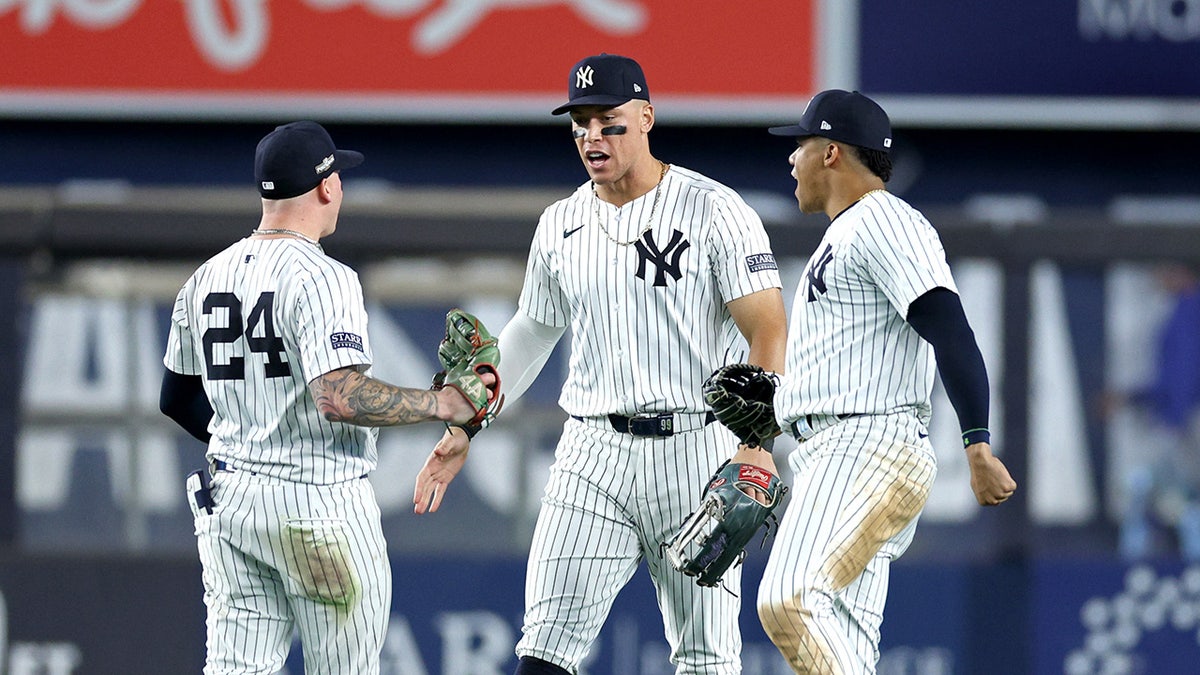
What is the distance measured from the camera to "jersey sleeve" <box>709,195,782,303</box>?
14.1 ft

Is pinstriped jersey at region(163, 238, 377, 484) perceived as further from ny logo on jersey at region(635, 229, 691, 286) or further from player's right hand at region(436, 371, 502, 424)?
ny logo on jersey at region(635, 229, 691, 286)

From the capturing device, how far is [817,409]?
13.6 ft

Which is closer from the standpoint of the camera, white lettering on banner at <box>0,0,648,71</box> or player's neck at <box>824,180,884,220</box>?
player's neck at <box>824,180,884,220</box>

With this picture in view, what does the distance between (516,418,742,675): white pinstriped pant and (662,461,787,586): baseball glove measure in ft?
0.41

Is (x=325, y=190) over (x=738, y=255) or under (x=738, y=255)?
over

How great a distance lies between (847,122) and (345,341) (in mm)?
1370

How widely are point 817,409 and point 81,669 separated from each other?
3.62 meters

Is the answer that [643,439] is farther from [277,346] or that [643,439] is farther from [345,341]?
[277,346]

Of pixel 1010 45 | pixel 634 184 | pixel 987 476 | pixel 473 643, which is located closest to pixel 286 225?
pixel 634 184

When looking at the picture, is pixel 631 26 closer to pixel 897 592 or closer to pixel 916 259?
pixel 897 592

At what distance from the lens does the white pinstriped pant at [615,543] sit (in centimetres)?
430

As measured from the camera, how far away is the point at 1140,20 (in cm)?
984

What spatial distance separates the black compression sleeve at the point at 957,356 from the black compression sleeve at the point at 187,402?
6.05 feet

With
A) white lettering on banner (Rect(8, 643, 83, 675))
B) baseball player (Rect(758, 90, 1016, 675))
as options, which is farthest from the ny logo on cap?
white lettering on banner (Rect(8, 643, 83, 675))
